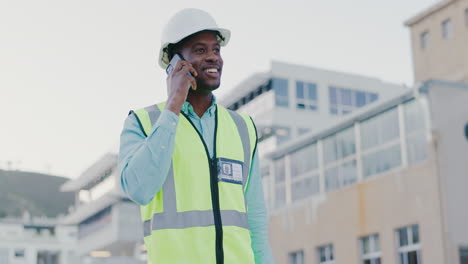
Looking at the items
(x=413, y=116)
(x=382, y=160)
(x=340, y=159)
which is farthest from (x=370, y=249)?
(x=413, y=116)

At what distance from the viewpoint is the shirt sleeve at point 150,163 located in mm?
2824

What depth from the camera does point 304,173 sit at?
3503 cm

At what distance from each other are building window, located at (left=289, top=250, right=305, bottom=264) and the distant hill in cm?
15625

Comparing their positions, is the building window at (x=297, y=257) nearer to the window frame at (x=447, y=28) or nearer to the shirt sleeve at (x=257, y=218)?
the window frame at (x=447, y=28)

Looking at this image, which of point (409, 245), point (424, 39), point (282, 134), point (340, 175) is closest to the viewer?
point (409, 245)

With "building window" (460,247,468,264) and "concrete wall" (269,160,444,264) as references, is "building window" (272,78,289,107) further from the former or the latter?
"building window" (460,247,468,264)

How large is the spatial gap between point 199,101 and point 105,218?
191 ft

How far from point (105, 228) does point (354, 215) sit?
32537 millimetres

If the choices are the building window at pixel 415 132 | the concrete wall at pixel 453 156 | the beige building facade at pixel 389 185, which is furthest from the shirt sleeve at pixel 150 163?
the building window at pixel 415 132

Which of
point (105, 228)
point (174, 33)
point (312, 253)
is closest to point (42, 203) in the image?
point (105, 228)

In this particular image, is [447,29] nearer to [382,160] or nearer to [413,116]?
[382,160]

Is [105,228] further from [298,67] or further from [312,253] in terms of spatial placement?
[312,253]

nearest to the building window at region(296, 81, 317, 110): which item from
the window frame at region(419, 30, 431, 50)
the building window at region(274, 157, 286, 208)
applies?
the window frame at region(419, 30, 431, 50)

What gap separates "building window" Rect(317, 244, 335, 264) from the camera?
1290 inches
